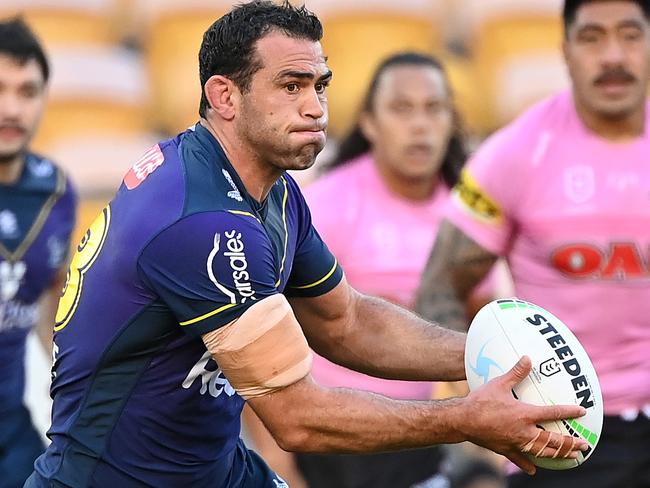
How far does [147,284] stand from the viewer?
3.91 meters

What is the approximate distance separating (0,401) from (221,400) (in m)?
2.07

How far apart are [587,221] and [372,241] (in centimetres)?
149

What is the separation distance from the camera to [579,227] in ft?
17.7

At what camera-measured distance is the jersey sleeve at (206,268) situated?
3836 millimetres

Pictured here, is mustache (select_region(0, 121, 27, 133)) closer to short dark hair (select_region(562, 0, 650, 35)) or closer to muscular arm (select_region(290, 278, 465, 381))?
muscular arm (select_region(290, 278, 465, 381))

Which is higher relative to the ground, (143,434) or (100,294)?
(100,294)

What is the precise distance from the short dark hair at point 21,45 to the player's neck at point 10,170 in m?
0.46

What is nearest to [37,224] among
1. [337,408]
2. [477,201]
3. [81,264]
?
[477,201]

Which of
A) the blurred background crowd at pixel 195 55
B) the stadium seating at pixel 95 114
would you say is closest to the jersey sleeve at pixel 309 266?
the stadium seating at pixel 95 114

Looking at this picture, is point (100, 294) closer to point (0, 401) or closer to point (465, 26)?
point (0, 401)

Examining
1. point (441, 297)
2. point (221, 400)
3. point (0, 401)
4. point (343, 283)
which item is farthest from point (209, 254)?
point (0, 401)

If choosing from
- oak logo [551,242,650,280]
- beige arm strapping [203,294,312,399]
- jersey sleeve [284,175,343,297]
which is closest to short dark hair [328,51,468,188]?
oak logo [551,242,650,280]

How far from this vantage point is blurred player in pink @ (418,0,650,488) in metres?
5.34

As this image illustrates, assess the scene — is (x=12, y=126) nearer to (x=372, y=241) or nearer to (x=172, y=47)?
(x=372, y=241)
